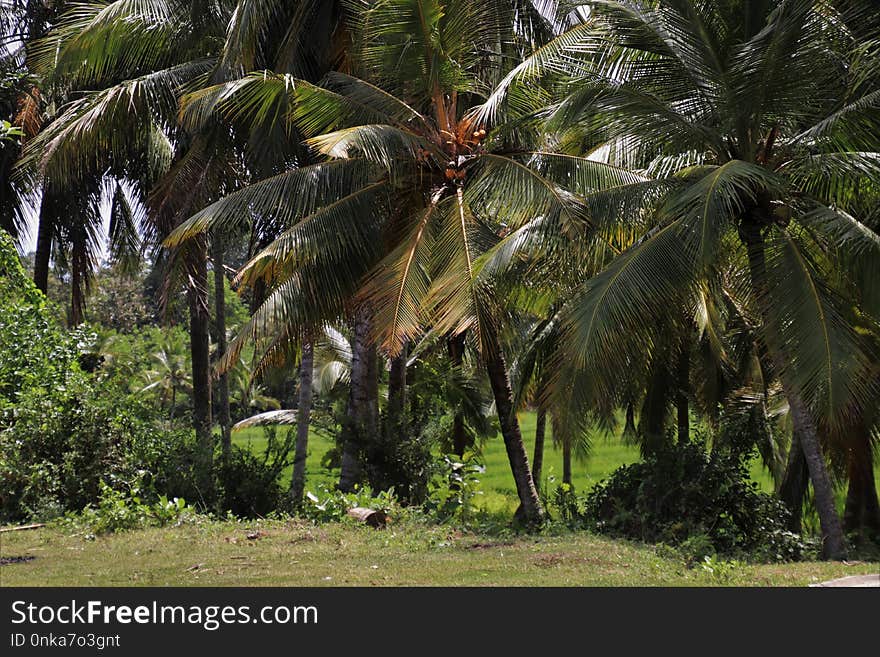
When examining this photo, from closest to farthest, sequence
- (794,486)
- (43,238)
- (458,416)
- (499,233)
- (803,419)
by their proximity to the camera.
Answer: (803,419)
(499,233)
(794,486)
(43,238)
(458,416)

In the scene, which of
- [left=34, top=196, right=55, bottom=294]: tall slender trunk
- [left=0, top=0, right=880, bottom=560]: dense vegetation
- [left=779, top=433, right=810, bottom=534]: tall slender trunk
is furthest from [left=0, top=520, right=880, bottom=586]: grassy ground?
[left=34, top=196, right=55, bottom=294]: tall slender trunk

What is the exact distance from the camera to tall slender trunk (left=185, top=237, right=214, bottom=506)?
12.1 metres

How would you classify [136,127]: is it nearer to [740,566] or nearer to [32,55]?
[32,55]

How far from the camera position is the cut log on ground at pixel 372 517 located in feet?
34.4

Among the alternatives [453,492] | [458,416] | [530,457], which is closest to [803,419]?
[453,492]

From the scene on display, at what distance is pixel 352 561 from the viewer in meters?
8.18

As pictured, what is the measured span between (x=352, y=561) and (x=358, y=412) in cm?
611

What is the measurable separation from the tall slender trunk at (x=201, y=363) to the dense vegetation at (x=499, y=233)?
0.22ft

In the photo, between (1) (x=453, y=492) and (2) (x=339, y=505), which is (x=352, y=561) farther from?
(1) (x=453, y=492)

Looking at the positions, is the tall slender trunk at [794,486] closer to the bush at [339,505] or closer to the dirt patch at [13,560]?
the bush at [339,505]

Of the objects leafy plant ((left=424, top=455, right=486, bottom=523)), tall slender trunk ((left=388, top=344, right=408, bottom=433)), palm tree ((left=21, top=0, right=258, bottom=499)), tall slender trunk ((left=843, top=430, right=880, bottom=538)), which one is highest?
palm tree ((left=21, top=0, right=258, bottom=499))

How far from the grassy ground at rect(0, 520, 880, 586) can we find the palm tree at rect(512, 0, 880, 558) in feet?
5.69

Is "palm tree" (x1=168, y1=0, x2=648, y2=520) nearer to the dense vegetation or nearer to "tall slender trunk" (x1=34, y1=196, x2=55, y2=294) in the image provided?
the dense vegetation

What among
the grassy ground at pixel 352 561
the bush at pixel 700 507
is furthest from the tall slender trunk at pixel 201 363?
the bush at pixel 700 507
